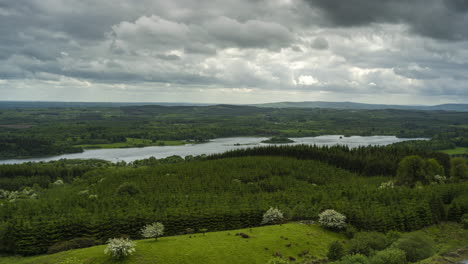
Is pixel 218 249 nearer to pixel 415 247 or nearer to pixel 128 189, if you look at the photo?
pixel 415 247

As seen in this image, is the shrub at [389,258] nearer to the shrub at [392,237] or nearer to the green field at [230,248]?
the green field at [230,248]

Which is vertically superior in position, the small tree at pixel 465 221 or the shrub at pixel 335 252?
the shrub at pixel 335 252

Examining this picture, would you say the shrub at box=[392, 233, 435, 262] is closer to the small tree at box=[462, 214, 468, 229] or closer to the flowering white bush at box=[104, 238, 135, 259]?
the small tree at box=[462, 214, 468, 229]

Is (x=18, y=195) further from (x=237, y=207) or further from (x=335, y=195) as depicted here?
(x=335, y=195)

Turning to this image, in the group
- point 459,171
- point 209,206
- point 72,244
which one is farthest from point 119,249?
point 459,171

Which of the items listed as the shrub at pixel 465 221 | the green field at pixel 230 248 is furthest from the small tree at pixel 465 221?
the green field at pixel 230 248

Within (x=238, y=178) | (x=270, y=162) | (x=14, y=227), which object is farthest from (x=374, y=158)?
(x=14, y=227)

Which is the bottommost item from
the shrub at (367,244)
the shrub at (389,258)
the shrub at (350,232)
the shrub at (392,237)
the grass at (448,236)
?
the grass at (448,236)

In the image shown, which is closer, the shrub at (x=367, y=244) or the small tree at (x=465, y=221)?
the shrub at (x=367, y=244)
